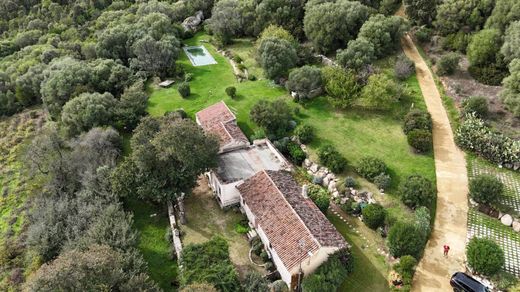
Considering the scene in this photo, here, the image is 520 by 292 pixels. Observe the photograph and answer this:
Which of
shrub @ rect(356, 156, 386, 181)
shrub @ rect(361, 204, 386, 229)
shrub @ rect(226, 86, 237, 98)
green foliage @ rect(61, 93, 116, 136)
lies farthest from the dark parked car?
green foliage @ rect(61, 93, 116, 136)

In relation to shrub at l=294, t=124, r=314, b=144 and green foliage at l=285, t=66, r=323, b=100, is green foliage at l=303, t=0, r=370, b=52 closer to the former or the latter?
green foliage at l=285, t=66, r=323, b=100

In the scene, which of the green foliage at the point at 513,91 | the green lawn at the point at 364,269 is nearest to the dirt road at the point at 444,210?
the green lawn at the point at 364,269

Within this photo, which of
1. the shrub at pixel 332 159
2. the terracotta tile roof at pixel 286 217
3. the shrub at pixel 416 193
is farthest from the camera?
the shrub at pixel 332 159

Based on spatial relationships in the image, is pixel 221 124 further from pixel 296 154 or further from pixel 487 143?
pixel 487 143

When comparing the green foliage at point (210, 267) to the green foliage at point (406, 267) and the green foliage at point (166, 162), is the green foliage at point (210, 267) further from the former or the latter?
the green foliage at point (406, 267)

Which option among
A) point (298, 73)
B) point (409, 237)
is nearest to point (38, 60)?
point (298, 73)

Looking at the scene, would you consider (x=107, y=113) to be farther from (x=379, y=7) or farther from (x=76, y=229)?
(x=379, y=7)

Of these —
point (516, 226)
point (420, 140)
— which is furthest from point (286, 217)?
point (516, 226)
